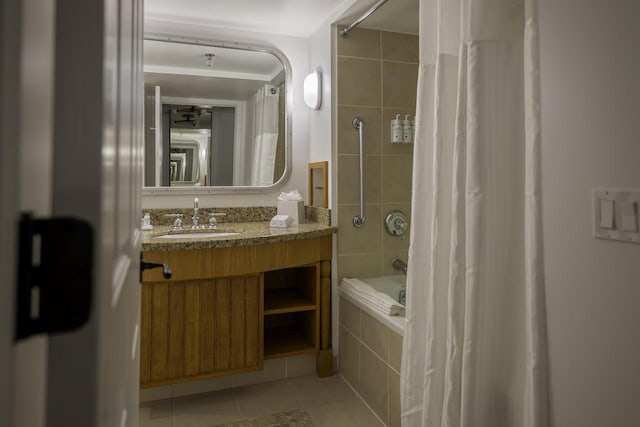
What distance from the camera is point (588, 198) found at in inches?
39.1

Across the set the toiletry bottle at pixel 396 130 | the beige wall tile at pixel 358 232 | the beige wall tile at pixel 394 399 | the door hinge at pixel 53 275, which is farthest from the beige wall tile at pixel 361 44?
the door hinge at pixel 53 275

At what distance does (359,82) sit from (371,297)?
4.44 feet

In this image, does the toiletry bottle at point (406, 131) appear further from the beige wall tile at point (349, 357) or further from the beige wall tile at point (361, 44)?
the beige wall tile at point (349, 357)

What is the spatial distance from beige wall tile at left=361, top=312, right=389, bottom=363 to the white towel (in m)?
0.08

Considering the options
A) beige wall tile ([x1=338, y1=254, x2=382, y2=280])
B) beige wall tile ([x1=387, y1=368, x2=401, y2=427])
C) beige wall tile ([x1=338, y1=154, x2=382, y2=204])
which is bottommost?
beige wall tile ([x1=387, y1=368, x2=401, y2=427])

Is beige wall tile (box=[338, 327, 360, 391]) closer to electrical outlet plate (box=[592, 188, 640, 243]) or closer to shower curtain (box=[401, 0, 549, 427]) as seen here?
shower curtain (box=[401, 0, 549, 427])

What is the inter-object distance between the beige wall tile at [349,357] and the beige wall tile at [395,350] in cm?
38

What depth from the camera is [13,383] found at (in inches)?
11.1

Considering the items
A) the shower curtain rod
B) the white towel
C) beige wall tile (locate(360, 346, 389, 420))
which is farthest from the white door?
the shower curtain rod

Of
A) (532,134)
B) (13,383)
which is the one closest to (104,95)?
(13,383)

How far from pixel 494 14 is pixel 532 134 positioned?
41 cm

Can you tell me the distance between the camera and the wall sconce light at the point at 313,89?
2729 millimetres

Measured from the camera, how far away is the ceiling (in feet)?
7.97

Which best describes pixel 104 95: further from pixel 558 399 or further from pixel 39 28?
pixel 558 399
